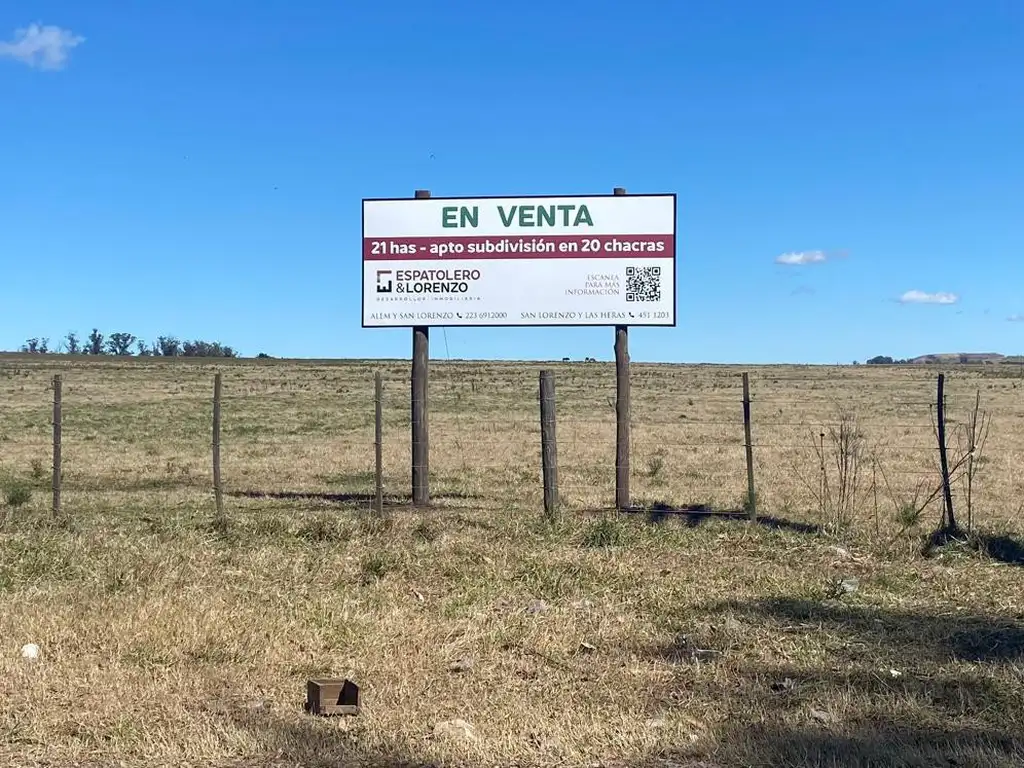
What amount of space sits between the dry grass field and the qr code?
2.74 metres

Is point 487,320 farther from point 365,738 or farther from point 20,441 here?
point 20,441

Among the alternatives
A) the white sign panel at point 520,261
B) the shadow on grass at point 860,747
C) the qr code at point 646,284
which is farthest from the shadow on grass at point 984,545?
the shadow on grass at point 860,747

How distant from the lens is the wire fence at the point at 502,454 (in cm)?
1494

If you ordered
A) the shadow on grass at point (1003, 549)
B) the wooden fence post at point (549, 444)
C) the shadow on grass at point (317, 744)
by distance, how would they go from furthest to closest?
the wooden fence post at point (549, 444) → the shadow on grass at point (1003, 549) → the shadow on grass at point (317, 744)

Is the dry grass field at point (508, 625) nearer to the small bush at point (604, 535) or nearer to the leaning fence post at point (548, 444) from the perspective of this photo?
the small bush at point (604, 535)

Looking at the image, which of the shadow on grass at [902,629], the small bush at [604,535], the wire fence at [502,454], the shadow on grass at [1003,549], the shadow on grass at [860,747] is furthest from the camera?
the wire fence at [502,454]

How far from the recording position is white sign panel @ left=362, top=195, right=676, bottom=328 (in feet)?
46.8

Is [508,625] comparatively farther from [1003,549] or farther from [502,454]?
[502,454]

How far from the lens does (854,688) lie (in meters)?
6.25

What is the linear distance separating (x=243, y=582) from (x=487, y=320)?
6.32m

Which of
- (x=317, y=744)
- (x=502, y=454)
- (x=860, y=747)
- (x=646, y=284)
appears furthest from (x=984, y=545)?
A: (x=502, y=454)

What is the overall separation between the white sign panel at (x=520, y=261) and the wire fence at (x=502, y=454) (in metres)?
2.41

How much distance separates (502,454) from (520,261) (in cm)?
813

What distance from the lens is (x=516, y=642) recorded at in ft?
23.8
